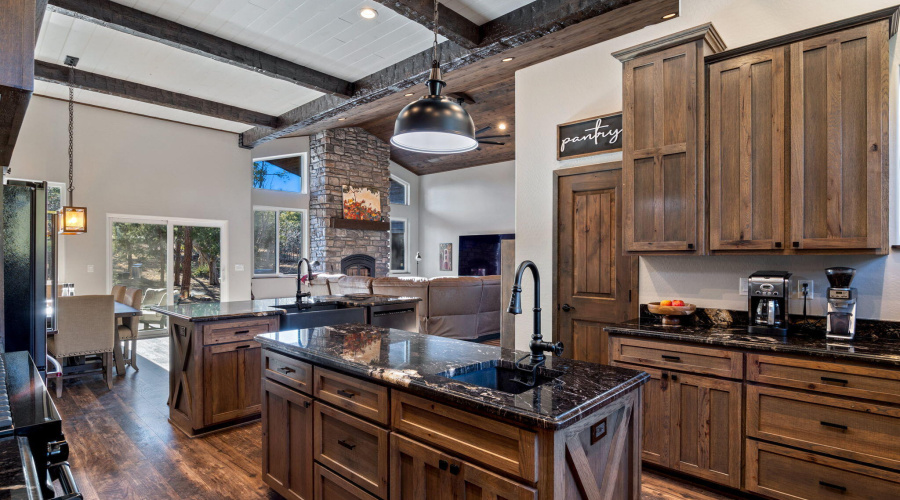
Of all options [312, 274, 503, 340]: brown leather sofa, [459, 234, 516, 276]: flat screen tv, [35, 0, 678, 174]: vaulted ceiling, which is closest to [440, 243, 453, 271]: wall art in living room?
[459, 234, 516, 276]: flat screen tv

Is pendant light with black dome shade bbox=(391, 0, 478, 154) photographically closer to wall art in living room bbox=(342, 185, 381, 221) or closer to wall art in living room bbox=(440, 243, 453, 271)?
wall art in living room bbox=(342, 185, 381, 221)

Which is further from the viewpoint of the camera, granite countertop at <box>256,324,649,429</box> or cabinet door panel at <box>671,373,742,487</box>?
cabinet door panel at <box>671,373,742,487</box>

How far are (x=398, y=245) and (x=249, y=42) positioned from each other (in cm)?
767

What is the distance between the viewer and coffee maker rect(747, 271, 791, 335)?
255 cm

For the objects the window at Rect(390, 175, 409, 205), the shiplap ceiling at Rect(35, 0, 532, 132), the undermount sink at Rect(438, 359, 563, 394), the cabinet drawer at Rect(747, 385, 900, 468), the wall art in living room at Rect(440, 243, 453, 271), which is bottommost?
the cabinet drawer at Rect(747, 385, 900, 468)

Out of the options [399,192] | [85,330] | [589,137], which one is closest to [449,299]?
[589,137]

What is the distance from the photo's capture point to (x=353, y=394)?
72.4 inches

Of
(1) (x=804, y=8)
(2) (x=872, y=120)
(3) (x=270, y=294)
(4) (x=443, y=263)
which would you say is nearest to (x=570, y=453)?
(2) (x=872, y=120)

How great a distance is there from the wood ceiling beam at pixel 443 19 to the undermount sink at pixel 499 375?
282 centimetres

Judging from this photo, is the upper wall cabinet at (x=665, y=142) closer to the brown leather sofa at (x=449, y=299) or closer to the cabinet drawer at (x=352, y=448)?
the cabinet drawer at (x=352, y=448)

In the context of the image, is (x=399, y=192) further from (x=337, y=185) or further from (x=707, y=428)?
(x=707, y=428)

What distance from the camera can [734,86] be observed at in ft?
8.73

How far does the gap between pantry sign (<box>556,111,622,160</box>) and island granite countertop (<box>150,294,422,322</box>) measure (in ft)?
6.89

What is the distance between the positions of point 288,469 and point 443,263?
30.9 feet
